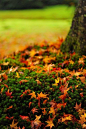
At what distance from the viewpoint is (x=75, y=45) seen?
3.56m

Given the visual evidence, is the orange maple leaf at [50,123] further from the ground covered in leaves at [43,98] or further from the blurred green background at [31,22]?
the blurred green background at [31,22]

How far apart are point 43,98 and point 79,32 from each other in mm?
1602

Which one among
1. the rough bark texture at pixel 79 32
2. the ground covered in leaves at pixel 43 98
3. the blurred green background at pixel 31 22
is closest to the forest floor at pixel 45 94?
the ground covered in leaves at pixel 43 98

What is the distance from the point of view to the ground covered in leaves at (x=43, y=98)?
7.18 ft

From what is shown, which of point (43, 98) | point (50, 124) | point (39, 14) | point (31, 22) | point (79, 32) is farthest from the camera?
point (39, 14)

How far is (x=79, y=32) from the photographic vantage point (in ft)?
11.3

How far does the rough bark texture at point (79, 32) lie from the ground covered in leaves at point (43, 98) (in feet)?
1.37

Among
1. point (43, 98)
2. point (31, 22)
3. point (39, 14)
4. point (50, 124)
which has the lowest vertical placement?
point (50, 124)

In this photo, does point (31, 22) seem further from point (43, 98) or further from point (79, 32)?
point (43, 98)

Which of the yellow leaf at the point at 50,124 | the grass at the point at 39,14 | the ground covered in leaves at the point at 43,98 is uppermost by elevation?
the grass at the point at 39,14

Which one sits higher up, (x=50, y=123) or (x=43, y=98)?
(x=43, y=98)

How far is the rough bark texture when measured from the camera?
337 cm

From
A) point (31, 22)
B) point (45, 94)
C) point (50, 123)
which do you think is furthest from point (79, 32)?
point (31, 22)

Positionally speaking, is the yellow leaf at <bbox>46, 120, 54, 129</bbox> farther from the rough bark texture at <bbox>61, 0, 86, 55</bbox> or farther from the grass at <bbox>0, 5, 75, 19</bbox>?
the grass at <bbox>0, 5, 75, 19</bbox>
